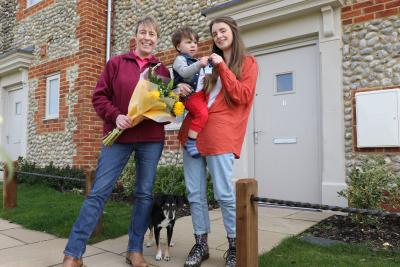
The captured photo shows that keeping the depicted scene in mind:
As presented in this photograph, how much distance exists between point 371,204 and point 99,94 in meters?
3.00

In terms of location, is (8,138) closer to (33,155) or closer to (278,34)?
(33,155)

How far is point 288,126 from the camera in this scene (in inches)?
211

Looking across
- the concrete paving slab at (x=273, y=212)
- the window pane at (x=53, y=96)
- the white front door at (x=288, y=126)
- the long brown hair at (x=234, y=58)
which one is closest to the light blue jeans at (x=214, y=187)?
the long brown hair at (x=234, y=58)

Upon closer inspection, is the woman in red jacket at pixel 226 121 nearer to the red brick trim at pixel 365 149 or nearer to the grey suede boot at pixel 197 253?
the grey suede boot at pixel 197 253

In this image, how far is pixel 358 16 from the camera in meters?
4.70

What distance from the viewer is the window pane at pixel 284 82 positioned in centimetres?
540

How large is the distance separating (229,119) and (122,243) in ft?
6.24

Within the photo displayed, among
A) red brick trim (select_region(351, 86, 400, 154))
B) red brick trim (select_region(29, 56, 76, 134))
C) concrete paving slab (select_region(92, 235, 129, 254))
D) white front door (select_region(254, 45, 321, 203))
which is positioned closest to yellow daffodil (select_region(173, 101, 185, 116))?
concrete paving slab (select_region(92, 235, 129, 254))

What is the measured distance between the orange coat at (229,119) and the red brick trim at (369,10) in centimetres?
266

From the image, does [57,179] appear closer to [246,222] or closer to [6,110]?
[6,110]

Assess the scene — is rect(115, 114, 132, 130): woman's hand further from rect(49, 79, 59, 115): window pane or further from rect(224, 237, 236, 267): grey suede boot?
rect(49, 79, 59, 115): window pane

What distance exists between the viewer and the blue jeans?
2766mm

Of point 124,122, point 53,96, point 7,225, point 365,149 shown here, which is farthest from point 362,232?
point 53,96

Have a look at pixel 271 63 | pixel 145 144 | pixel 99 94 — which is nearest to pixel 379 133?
pixel 271 63
